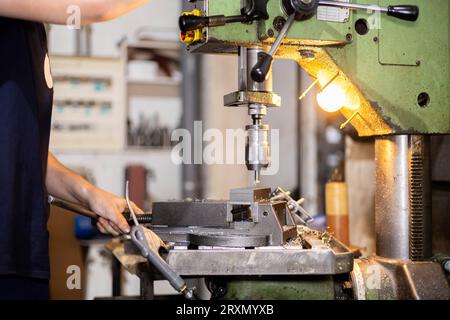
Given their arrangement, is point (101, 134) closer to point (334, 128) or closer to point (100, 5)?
point (334, 128)

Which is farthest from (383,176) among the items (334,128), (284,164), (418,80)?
(284,164)

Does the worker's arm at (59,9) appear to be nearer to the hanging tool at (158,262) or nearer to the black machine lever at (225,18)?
the black machine lever at (225,18)

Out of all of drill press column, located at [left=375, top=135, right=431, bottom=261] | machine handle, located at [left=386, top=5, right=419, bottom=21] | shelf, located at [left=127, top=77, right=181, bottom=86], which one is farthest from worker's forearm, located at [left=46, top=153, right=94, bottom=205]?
shelf, located at [left=127, top=77, right=181, bottom=86]

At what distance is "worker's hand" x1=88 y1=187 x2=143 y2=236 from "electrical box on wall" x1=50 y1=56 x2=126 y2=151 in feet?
8.25

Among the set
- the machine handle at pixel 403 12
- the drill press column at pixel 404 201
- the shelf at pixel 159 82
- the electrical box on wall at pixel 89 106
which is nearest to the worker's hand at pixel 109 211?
the drill press column at pixel 404 201

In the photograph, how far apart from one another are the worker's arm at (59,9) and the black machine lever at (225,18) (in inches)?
5.1

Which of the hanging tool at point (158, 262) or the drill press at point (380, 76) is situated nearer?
the hanging tool at point (158, 262)

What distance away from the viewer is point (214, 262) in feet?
2.97

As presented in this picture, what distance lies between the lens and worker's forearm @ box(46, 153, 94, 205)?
1.39m

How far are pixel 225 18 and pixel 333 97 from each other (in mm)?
316

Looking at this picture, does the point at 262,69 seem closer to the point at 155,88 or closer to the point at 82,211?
the point at 82,211

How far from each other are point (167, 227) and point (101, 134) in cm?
284

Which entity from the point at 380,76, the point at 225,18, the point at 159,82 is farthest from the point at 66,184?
the point at 159,82

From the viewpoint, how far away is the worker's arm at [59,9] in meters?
0.98
